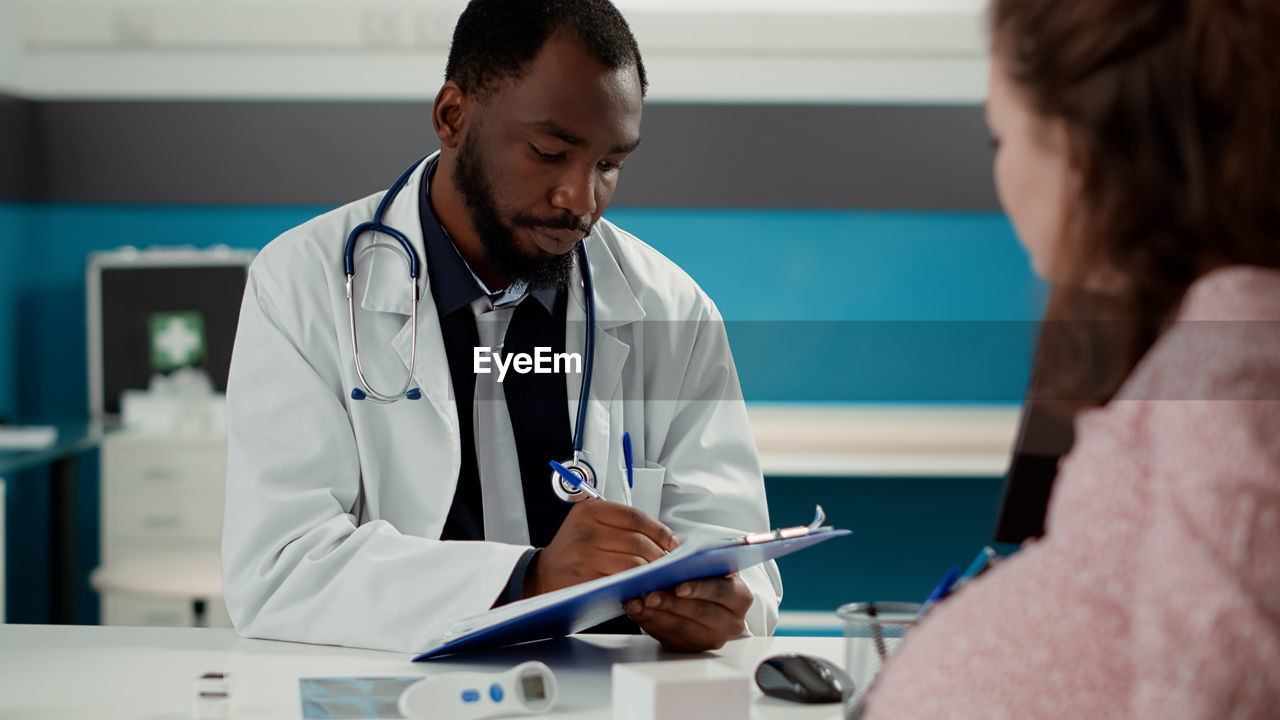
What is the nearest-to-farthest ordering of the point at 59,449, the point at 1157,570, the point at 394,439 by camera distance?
1. the point at 1157,570
2. the point at 394,439
3. the point at 59,449

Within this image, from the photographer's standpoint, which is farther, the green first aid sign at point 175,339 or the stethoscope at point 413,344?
the green first aid sign at point 175,339

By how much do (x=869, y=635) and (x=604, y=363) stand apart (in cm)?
68

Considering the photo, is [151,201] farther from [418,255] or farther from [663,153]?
[418,255]

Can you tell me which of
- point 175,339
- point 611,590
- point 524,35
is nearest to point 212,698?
point 611,590

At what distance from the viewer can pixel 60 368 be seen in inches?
137

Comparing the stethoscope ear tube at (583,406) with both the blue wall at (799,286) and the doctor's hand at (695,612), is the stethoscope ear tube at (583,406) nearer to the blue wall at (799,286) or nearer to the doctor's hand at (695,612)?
the doctor's hand at (695,612)

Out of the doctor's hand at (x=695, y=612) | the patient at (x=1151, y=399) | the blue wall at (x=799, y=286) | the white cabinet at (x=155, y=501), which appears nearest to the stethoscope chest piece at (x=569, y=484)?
the doctor's hand at (x=695, y=612)

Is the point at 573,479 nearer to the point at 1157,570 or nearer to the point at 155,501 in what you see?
the point at 1157,570

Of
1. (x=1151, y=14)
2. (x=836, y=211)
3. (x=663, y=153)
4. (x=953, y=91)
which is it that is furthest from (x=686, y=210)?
(x=1151, y=14)

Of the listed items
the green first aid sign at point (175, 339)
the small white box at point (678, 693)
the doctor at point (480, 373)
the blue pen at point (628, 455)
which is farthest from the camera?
the green first aid sign at point (175, 339)

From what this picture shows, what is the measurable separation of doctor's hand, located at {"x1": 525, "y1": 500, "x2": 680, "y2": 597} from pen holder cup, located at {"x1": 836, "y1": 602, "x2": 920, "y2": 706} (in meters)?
0.27

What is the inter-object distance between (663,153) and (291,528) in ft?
7.87

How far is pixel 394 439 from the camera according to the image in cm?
132

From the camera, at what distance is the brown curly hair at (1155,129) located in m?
0.48
